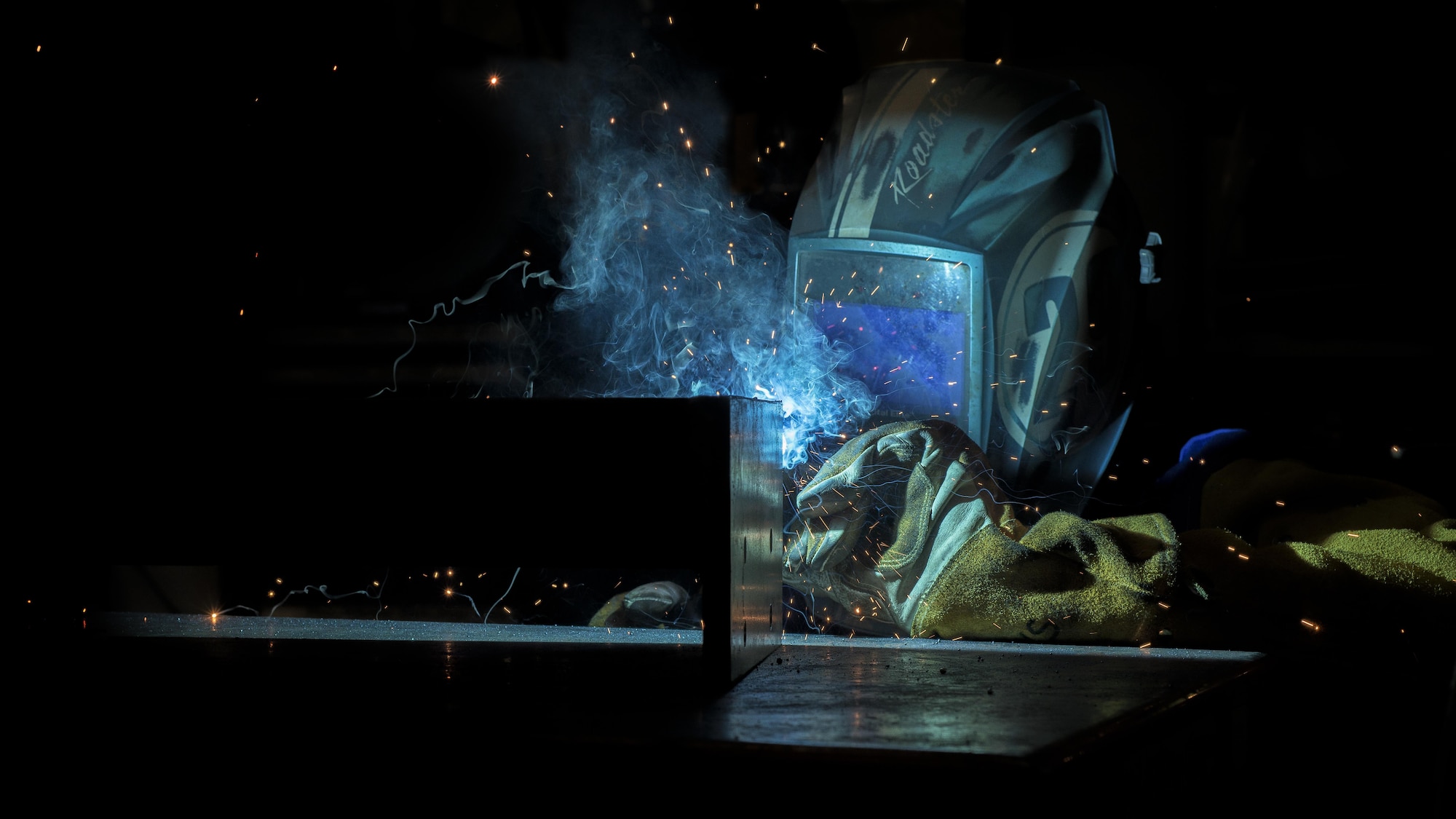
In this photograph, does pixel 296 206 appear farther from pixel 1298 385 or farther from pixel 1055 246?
pixel 1298 385

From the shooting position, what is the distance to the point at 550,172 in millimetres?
2051

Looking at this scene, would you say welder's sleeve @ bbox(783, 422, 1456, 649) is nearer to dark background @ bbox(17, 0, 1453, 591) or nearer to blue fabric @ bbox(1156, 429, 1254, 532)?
blue fabric @ bbox(1156, 429, 1254, 532)

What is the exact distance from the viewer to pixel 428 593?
2.04 m

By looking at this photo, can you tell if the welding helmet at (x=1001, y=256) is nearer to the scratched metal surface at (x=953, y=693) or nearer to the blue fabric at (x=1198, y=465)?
the blue fabric at (x=1198, y=465)

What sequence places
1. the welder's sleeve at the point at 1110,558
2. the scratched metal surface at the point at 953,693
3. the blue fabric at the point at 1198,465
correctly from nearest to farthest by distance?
the scratched metal surface at the point at 953,693 < the welder's sleeve at the point at 1110,558 < the blue fabric at the point at 1198,465

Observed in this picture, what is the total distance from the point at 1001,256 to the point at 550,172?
920mm

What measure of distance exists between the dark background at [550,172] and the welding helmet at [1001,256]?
276mm

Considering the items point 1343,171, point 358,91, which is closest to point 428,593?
point 358,91

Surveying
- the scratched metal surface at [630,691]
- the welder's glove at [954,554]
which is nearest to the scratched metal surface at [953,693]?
the scratched metal surface at [630,691]

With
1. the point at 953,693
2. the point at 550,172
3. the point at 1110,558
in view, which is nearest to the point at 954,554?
the point at 1110,558

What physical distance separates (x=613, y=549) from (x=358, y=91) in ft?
5.47

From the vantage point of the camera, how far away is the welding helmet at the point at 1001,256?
5.51 ft

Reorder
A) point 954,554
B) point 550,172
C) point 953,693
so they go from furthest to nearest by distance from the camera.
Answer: point 550,172
point 954,554
point 953,693

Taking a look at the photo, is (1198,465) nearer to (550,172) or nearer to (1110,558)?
(1110,558)
